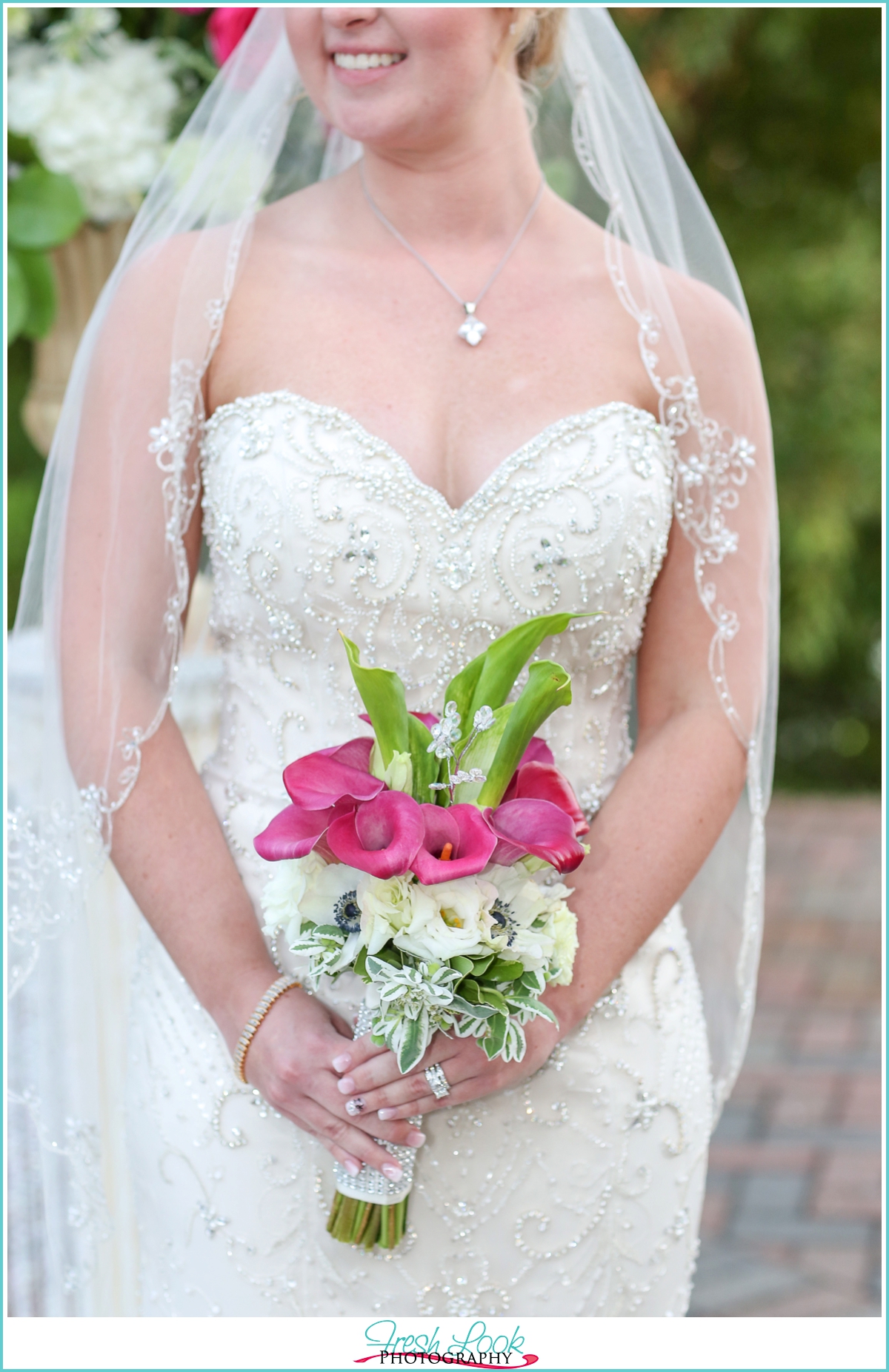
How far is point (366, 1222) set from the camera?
5.67 feet

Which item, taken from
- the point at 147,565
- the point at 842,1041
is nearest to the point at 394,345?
the point at 147,565

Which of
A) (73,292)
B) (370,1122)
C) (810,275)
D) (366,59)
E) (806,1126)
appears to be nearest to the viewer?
(370,1122)

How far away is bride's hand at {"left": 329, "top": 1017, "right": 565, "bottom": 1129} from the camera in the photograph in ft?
5.28

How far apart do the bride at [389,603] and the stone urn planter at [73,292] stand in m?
0.71

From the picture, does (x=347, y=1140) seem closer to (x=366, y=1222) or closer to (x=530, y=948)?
(x=366, y=1222)

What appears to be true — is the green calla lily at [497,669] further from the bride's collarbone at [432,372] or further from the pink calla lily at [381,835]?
the bride's collarbone at [432,372]

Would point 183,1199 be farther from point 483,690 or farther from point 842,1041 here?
point 842,1041

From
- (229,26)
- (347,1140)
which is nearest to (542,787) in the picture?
(347,1140)

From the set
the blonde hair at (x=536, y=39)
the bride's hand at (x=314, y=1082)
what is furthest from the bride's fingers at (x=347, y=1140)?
the blonde hair at (x=536, y=39)

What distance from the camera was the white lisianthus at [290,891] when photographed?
1481mm

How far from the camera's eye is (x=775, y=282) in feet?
26.2

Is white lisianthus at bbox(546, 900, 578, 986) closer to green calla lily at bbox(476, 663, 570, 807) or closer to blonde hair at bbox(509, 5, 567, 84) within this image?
green calla lily at bbox(476, 663, 570, 807)

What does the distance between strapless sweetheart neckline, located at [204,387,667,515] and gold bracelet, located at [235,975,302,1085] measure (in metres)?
0.66

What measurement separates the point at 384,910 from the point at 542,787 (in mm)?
242
